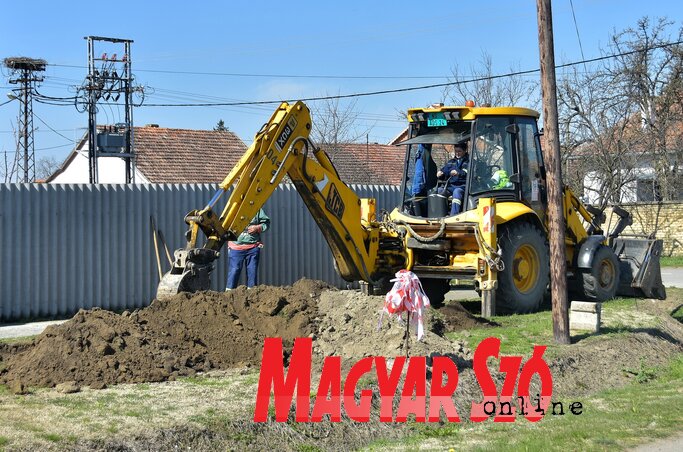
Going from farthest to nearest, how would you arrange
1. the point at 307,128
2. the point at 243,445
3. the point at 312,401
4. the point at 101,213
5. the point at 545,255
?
the point at 101,213
the point at 545,255
the point at 307,128
the point at 312,401
the point at 243,445

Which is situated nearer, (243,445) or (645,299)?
(243,445)

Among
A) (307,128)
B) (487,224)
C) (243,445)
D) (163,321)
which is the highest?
(307,128)

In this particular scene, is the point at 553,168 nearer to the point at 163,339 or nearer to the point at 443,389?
the point at 443,389

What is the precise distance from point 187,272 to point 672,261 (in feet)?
71.4

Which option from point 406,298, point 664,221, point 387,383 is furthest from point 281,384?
point 664,221

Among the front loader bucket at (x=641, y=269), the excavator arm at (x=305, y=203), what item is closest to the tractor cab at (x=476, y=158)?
the excavator arm at (x=305, y=203)

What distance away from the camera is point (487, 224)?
12.9 meters

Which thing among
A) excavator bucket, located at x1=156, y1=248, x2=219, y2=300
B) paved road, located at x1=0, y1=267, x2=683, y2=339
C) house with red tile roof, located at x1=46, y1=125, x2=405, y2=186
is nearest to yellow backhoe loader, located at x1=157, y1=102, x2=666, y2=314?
excavator bucket, located at x1=156, y1=248, x2=219, y2=300

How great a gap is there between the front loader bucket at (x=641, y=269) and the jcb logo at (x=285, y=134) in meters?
7.20

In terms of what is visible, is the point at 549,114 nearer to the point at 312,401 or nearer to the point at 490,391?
the point at 490,391

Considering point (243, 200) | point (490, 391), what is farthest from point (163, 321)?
point (490, 391)

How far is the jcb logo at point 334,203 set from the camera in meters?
12.6

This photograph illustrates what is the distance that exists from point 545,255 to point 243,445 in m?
8.21

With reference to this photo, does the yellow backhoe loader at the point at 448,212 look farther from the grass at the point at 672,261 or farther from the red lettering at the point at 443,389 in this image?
the grass at the point at 672,261
